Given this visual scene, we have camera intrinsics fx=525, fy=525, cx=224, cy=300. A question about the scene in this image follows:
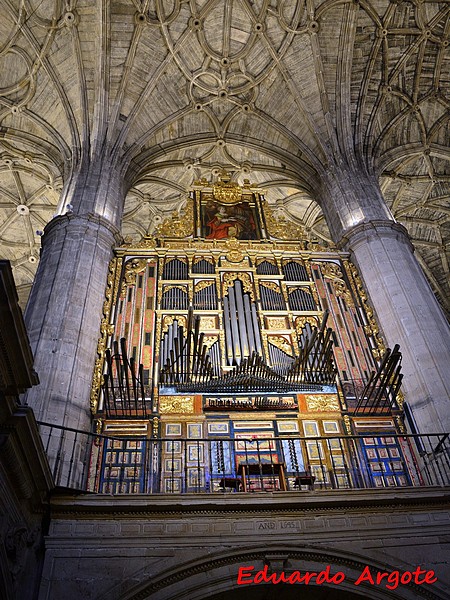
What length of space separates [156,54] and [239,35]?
308cm

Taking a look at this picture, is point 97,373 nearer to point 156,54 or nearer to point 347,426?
point 347,426

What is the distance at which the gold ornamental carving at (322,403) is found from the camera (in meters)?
11.9

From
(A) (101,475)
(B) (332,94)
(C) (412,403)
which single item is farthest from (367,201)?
(A) (101,475)

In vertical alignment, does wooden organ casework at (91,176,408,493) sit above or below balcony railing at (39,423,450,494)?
above

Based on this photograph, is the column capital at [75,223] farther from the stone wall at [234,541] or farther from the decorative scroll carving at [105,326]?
the stone wall at [234,541]

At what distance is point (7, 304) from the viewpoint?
6430 millimetres

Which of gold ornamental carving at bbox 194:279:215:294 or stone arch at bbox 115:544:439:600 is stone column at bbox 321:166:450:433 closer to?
stone arch at bbox 115:544:439:600

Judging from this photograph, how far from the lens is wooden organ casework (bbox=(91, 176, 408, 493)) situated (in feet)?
34.4

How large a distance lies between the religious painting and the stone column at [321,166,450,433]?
256 centimetres

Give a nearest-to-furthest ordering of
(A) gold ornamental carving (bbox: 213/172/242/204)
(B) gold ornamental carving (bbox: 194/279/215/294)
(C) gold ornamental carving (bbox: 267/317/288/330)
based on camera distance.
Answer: (C) gold ornamental carving (bbox: 267/317/288/330), (B) gold ornamental carving (bbox: 194/279/215/294), (A) gold ornamental carving (bbox: 213/172/242/204)

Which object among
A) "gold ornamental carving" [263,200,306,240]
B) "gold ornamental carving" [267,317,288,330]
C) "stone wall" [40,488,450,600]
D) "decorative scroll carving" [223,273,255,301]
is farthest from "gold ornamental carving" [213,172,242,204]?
"stone wall" [40,488,450,600]

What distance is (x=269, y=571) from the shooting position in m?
7.97

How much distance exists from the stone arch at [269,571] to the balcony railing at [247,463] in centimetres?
136

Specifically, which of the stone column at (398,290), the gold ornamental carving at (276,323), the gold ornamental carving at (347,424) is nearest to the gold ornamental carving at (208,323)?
the gold ornamental carving at (276,323)
